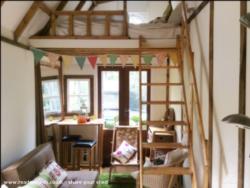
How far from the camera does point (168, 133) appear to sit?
494cm

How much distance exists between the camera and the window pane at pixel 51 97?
4.71 meters

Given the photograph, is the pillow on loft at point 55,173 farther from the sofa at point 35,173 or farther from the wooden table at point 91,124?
the wooden table at point 91,124

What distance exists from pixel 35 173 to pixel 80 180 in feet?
2.07

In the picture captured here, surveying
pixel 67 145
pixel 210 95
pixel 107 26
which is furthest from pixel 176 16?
pixel 67 145

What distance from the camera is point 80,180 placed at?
3.50 m

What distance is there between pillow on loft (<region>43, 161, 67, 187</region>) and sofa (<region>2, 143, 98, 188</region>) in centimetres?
6

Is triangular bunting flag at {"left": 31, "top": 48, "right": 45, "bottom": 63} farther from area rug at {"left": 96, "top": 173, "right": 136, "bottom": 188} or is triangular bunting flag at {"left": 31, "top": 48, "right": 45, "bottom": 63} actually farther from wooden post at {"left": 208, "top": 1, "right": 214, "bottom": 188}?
wooden post at {"left": 208, "top": 1, "right": 214, "bottom": 188}

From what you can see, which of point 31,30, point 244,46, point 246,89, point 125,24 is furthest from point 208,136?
point 31,30

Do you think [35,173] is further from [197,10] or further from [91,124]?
[197,10]

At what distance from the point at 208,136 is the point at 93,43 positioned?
2.16 m

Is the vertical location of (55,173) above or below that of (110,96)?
below

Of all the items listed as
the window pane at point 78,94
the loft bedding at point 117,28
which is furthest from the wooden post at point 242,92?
the window pane at point 78,94

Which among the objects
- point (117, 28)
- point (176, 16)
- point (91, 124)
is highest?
point (176, 16)

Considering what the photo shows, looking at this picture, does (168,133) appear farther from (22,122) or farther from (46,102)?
(22,122)
